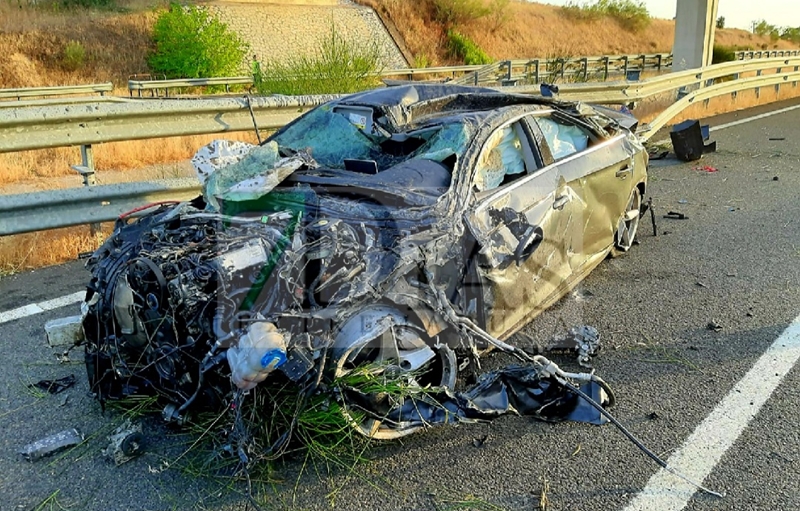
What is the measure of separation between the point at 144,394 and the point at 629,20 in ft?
197

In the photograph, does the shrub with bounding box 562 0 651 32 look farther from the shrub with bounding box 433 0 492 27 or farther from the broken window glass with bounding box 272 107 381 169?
the broken window glass with bounding box 272 107 381 169

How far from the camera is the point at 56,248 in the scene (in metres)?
5.95

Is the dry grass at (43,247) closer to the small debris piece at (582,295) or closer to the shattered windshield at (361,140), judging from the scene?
the shattered windshield at (361,140)

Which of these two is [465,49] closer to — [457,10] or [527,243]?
[457,10]

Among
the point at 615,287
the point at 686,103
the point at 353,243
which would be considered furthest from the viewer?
the point at 686,103

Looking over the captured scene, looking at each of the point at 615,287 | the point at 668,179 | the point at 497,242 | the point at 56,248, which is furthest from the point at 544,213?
the point at 668,179

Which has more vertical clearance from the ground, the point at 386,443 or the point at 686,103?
the point at 686,103

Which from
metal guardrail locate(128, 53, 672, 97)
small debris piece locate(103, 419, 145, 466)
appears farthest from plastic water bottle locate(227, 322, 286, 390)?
metal guardrail locate(128, 53, 672, 97)

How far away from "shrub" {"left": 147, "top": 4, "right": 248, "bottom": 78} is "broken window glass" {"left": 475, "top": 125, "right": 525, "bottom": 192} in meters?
27.9

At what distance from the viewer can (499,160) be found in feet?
14.3

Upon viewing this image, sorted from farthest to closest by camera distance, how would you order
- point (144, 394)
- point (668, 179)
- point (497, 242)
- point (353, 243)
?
point (668, 179) < point (497, 242) < point (144, 394) < point (353, 243)

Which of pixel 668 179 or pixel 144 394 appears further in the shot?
pixel 668 179

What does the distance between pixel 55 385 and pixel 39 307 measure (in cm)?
124

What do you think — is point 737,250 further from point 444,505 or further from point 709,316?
point 444,505
